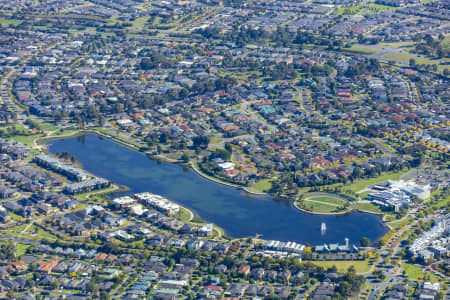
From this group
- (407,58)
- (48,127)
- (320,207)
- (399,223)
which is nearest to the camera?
(399,223)

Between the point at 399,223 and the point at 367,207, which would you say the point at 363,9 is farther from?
the point at 399,223

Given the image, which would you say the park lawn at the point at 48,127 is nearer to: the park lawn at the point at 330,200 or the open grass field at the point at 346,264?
the park lawn at the point at 330,200

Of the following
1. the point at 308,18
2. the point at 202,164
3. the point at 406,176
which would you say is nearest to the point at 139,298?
the point at 202,164

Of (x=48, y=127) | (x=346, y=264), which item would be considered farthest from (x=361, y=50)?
(x=346, y=264)

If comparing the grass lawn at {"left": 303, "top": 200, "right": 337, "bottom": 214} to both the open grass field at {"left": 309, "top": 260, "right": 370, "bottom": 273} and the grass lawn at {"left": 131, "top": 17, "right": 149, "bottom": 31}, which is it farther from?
the grass lawn at {"left": 131, "top": 17, "right": 149, "bottom": 31}

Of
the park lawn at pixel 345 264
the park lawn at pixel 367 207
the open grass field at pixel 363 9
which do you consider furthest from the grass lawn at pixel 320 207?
the open grass field at pixel 363 9

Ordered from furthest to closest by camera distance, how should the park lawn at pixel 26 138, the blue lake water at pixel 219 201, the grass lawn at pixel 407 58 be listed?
the grass lawn at pixel 407 58, the park lawn at pixel 26 138, the blue lake water at pixel 219 201
